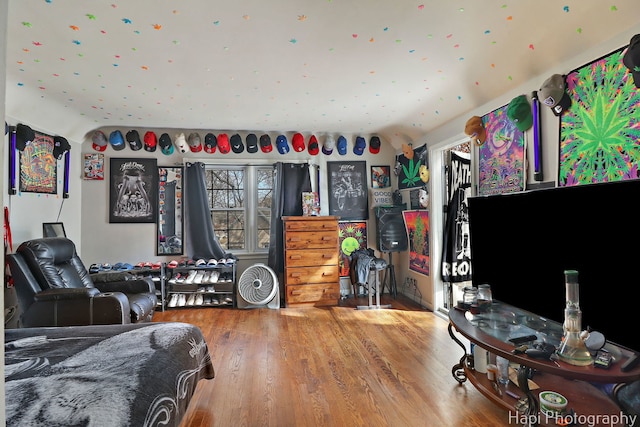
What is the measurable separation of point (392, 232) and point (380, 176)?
93 centimetres

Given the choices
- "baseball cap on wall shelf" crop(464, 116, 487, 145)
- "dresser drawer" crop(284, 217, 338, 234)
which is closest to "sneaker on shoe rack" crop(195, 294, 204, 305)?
"dresser drawer" crop(284, 217, 338, 234)

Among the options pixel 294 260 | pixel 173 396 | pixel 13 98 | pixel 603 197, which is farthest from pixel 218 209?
pixel 603 197

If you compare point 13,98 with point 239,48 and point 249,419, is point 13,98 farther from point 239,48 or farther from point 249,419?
point 249,419

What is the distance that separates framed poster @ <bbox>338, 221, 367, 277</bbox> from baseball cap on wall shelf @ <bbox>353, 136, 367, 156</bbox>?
1048 millimetres

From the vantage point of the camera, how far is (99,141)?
14.7 feet

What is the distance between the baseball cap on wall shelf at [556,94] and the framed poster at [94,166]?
494cm

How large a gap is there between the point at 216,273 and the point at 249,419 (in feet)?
8.92

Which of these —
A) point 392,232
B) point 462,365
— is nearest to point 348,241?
point 392,232

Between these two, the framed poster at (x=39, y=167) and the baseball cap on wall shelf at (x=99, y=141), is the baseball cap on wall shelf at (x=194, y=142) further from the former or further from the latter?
the framed poster at (x=39, y=167)

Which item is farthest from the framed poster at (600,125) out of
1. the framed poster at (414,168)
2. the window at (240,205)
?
the window at (240,205)

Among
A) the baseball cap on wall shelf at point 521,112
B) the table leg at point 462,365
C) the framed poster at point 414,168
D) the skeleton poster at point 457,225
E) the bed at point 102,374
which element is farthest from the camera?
the framed poster at point 414,168

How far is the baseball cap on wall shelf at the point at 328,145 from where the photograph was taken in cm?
497

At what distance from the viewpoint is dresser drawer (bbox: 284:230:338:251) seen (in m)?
4.48

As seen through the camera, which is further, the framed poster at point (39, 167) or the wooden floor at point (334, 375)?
the framed poster at point (39, 167)
